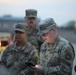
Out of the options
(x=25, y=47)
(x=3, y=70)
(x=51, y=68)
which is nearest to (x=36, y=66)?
(x=51, y=68)

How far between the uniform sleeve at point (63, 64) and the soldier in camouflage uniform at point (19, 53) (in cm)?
80

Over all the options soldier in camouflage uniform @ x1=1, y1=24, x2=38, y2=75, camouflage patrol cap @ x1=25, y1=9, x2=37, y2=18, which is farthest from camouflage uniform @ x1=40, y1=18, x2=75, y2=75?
camouflage patrol cap @ x1=25, y1=9, x2=37, y2=18

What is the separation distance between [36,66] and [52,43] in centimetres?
34

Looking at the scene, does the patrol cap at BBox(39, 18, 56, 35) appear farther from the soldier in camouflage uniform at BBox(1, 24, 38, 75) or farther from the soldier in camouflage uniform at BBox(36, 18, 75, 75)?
the soldier in camouflage uniform at BBox(1, 24, 38, 75)

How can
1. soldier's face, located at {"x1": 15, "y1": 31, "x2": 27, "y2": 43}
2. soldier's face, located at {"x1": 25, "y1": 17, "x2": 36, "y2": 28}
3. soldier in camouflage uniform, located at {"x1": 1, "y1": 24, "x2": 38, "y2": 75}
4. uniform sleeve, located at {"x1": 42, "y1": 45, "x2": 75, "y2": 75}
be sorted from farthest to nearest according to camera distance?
soldier's face, located at {"x1": 25, "y1": 17, "x2": 36, "y2": 28}
soldier's face, located at {"x1": 15, "y1": 31, "x2": 27, "y2": 43}
soldier in camouflage uniform, located at {"x1": 1, "y1": 24, "x2": 38, "y2": 75}
uniform sleeve, located at {"x1": 42, "y1": 45, "x2": 75, "y2": 75}

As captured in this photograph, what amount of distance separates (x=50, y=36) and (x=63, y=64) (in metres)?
0.35

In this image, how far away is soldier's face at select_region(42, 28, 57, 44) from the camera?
369 cm

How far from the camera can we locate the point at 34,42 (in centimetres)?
588

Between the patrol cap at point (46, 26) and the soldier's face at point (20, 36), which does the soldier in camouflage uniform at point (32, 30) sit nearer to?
the soldier's face at point (20, 36)

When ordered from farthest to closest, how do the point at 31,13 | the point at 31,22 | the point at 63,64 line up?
1. the point at 31,13
2. the point at 31,22
3. the point at 63,64

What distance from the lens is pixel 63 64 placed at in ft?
12.1

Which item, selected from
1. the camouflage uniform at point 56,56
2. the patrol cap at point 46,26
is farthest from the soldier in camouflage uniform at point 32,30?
the patrol cap at point 46,26

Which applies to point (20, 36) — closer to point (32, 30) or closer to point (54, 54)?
point (54, 54)

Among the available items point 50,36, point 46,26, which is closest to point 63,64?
point 50,36
